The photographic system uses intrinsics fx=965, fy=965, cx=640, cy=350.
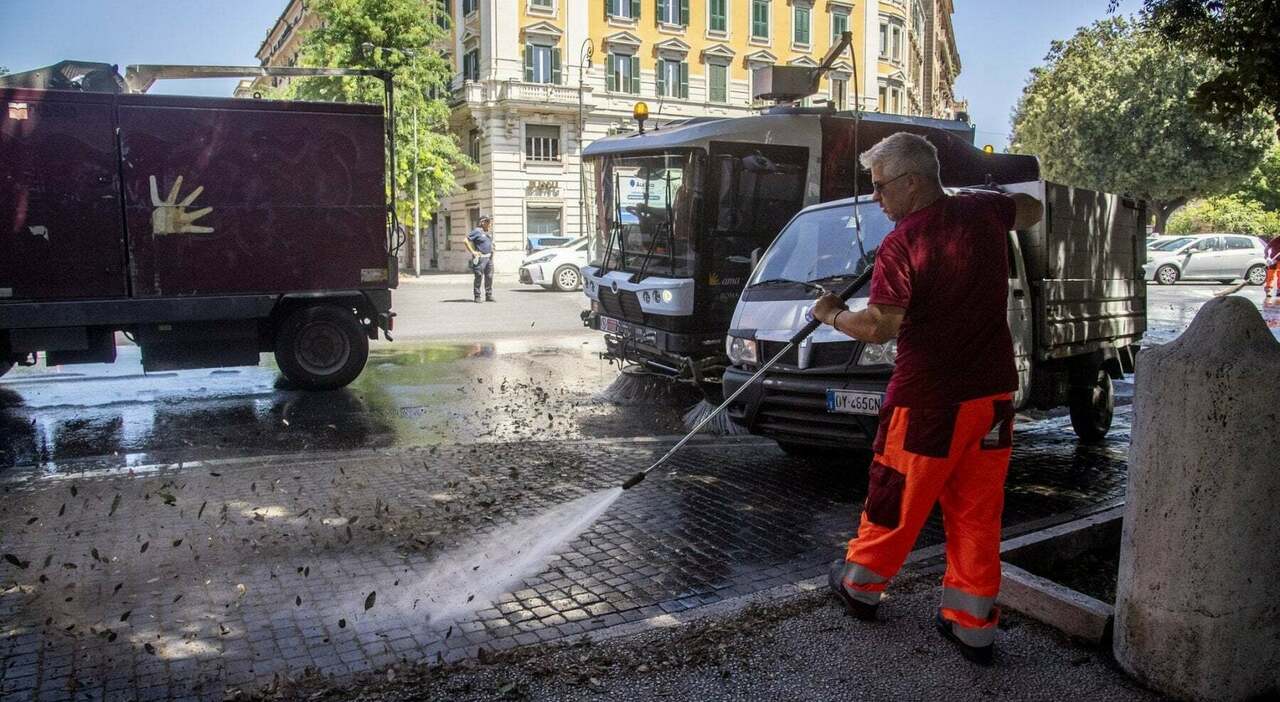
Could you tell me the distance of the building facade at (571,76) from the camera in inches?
1695

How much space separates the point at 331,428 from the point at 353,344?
7.25 ft

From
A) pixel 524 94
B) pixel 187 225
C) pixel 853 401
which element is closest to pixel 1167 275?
pixel 524 94

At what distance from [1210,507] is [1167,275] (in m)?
31.1

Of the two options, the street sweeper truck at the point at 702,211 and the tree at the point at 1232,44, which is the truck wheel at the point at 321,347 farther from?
the tree at the point at 1232,44

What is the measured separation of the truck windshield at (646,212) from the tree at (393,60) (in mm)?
25477

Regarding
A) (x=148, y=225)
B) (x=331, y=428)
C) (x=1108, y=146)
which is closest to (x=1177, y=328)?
(x=331, y=428)

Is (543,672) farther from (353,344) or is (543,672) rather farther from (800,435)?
(353,344)

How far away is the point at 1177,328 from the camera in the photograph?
696 inches

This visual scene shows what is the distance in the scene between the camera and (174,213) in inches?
379

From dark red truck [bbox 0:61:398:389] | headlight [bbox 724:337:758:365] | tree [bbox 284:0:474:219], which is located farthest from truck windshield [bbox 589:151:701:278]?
tree [bbox 284:0:474:219]

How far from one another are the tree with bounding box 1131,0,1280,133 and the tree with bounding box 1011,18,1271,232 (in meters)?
34.4

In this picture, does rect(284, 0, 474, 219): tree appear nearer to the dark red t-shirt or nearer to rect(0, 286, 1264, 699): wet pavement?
rect(0, 286, 1264, 699): wet pavement

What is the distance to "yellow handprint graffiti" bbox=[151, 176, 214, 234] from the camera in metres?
9.55

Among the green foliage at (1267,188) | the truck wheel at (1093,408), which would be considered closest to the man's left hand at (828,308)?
the truck wheel at (1093,408)
